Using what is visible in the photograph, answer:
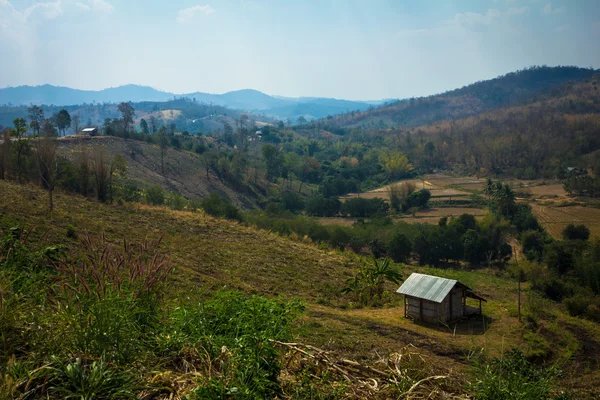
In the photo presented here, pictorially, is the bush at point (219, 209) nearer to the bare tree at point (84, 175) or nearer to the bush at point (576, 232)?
the bare tree at point (84, 175)

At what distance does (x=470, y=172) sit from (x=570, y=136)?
24291 mm

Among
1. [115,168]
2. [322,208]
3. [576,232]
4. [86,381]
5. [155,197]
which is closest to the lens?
[86,381]

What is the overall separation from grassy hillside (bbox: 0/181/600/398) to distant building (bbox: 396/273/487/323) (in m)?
0.44

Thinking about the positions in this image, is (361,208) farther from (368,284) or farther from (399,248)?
(368,284)

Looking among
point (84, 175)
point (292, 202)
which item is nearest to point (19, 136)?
point (84, 175)

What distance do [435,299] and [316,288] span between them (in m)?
5.21

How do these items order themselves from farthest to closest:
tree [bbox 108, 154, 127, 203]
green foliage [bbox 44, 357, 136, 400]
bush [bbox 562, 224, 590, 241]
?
bush [bbox 562, 224, 590, 241] < tree [bbox 108, 154, 127, 203] < green foliage [bbox 44, 357, 136, 400]

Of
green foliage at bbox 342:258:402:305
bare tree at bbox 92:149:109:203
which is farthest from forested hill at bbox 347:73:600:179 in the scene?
bare tree at bbox 92:149:109:203

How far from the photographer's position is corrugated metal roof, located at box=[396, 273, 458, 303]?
47.8 feet

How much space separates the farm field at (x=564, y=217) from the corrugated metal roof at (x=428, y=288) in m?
34.5

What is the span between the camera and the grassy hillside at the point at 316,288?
10.2 meters

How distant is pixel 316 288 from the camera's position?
1806 centimetres

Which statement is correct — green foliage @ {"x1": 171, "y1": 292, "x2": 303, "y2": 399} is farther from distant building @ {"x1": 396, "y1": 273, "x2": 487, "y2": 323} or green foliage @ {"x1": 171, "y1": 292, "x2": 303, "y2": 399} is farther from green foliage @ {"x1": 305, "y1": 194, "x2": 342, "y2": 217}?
green foliage @ {"x1": 305, "y1": 194, "x2": 342, "y2": 217}

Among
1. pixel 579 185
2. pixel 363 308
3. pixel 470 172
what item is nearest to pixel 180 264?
pixel 363 308
